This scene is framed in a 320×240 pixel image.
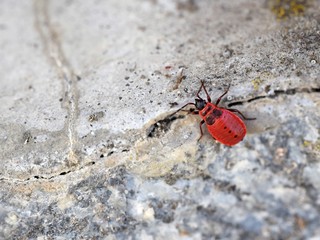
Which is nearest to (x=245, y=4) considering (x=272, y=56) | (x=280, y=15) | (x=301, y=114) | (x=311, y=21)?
(x=280, y=15)

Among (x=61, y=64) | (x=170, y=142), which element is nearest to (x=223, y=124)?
(x=170, y=142)

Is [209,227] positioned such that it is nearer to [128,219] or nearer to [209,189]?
[209,189]

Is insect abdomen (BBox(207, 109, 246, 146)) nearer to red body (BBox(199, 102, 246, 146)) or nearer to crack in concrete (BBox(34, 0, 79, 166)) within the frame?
red body (BBox(199, 102, 246, 146))

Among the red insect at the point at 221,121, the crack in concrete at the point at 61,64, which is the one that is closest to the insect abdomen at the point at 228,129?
the red insect at the point at 221,121

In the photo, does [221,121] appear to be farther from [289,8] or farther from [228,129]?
[289,8]

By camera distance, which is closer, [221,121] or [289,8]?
[221,121]
